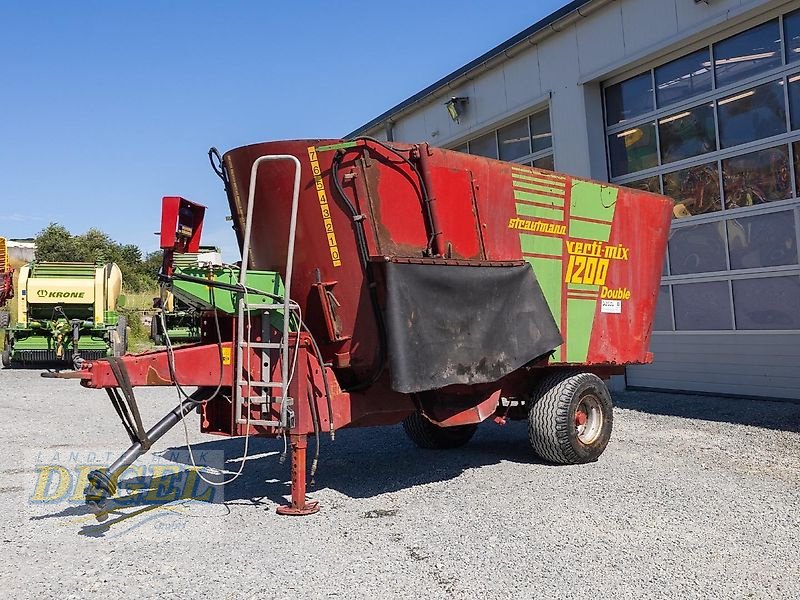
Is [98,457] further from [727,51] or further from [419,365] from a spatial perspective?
[727,51]

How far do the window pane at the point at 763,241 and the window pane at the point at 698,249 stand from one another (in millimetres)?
177

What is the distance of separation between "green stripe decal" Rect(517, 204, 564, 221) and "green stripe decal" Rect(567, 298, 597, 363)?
79 cm

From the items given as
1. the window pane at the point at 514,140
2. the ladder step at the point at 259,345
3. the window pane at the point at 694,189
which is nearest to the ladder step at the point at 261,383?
the ladder step at the point at 259,345

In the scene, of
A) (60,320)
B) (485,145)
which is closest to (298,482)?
(485,145)

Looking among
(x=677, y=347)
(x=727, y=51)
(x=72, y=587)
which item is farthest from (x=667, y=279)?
(x=72, y=587)

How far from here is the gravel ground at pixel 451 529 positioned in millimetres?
3848

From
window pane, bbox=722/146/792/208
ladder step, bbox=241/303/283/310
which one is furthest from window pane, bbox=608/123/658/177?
ladder step, bbox=241/303/283/310

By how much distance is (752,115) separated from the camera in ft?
31.4

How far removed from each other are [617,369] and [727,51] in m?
5.19

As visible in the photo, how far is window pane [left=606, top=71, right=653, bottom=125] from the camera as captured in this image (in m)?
11.0

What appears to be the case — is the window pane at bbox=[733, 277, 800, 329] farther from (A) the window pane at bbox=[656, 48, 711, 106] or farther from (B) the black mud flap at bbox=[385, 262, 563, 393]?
(B) the black mud flap at bbox=[385, 262, 563, 393]

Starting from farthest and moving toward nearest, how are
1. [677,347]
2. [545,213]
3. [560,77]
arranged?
1. [560,77]
2. [677,347]
3. [545,213]

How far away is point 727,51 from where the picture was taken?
983 centimetres

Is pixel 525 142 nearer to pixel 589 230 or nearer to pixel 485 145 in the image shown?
pixel 485 145
